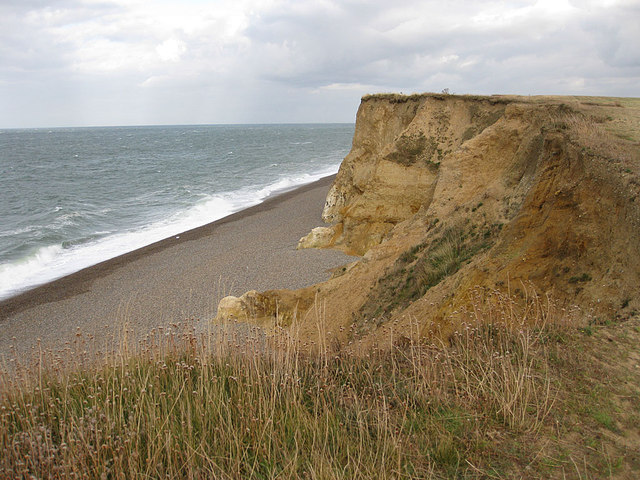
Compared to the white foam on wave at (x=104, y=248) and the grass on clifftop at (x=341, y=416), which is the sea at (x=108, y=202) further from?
the grass on clifftop at (x=341, y=416)

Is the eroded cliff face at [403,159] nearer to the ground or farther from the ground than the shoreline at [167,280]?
farther from the ground

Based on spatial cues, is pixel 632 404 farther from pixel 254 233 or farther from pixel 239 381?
pixel 254 233

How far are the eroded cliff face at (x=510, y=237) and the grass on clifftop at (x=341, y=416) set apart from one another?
74 centimetres

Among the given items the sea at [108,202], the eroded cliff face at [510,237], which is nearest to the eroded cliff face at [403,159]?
the eroded cliff face at [510,237]

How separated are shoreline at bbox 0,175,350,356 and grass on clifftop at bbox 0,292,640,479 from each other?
7066 mm

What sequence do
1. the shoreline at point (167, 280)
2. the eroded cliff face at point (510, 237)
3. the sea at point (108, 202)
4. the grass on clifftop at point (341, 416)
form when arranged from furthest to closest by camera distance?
1. the sea at point (108, 202)
2. the shoreline at point (167, 280)
3. the eroded cliff face at point (510, 237)
4. the grass on clifftop at point (341, 416)

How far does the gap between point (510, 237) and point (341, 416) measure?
182 inches

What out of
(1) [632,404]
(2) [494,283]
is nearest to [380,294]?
(2) [494,283]

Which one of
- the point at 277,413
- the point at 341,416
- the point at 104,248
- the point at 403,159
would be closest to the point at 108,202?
the point at 104,248

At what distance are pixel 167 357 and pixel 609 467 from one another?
13.0 feet

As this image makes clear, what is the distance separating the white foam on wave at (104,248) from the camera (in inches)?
810

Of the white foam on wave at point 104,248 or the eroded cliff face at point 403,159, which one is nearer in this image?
the eroded cliff face at point 403,159

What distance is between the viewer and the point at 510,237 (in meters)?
7.36

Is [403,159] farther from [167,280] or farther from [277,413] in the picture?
[277,413]
